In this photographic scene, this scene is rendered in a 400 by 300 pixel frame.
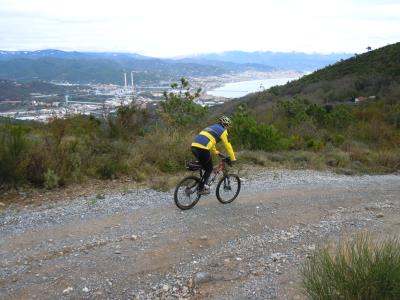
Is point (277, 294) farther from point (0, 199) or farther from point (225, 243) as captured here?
point (0, 199)

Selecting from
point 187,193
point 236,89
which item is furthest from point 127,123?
point 236,89

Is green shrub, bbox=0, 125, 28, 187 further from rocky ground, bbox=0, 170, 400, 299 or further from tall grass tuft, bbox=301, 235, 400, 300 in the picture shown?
tall grass tuft, bbox=301, 235, 400, 300

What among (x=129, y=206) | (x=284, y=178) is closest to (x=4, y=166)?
(x=129, y=206)

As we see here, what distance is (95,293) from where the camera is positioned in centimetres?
446

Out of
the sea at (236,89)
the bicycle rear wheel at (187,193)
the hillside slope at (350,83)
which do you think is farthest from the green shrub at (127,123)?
the hillside slope at (350,83)

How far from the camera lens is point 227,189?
26.1 feet

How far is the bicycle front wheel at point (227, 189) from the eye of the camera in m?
7.86

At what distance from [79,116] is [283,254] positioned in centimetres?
787

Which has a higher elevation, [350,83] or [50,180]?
[350,83]

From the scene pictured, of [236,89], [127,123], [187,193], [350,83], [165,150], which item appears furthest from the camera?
[236,89]

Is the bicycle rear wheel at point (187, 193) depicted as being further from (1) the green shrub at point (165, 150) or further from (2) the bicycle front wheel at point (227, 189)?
(1) the green shrub at point (165, 150)

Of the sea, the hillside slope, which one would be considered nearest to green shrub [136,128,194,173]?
the sea

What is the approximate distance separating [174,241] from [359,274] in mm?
3204

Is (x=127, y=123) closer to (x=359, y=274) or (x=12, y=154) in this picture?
(x=12, y=154)
